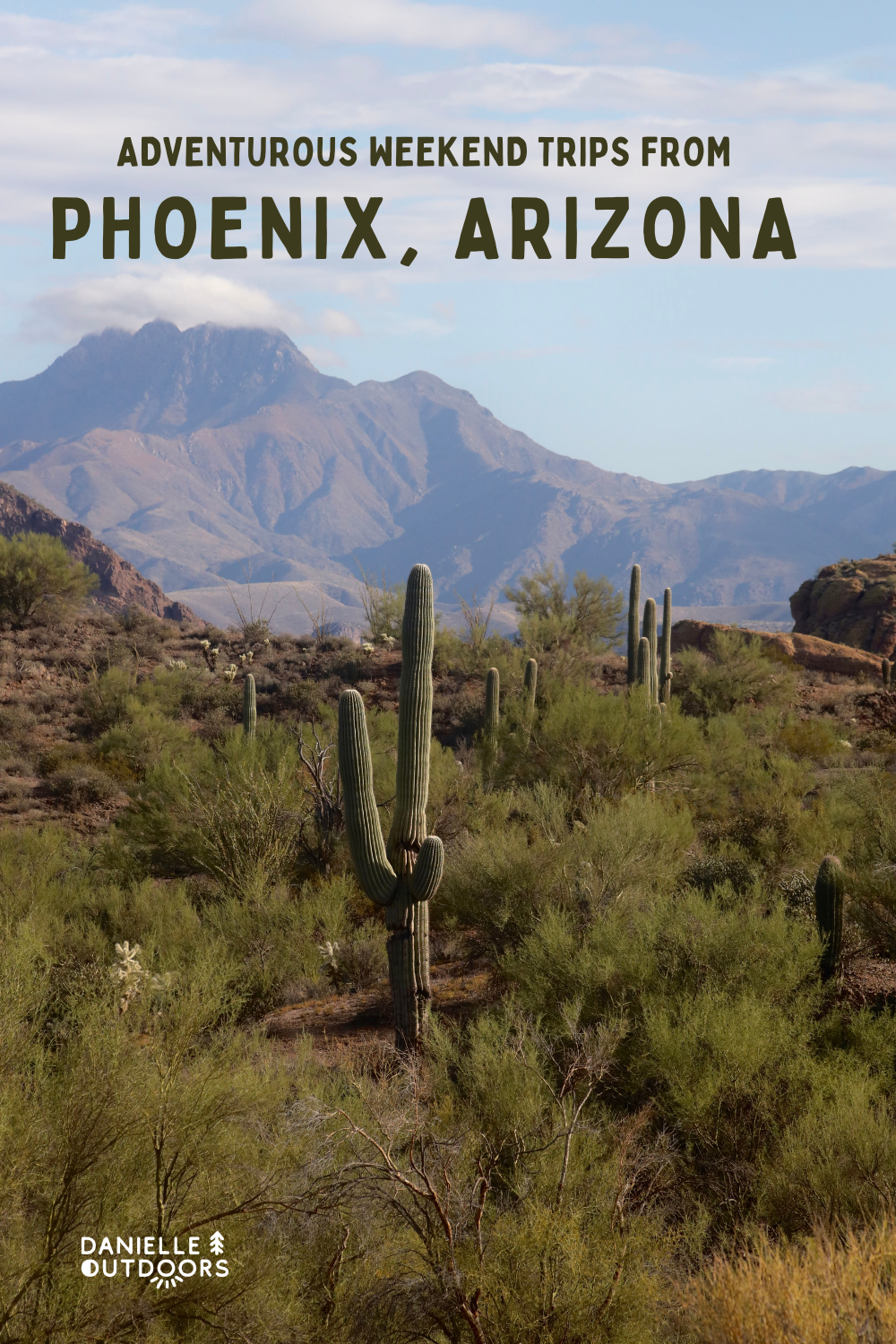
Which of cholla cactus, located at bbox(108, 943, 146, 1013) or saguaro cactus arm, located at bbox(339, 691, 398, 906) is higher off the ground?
saguaro cactus arm, located at bbox(339, 691, 398, 906)

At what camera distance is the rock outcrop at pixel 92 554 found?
2963 inches

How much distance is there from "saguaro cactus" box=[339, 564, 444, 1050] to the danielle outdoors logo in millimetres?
3749

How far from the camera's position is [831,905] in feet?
26.7

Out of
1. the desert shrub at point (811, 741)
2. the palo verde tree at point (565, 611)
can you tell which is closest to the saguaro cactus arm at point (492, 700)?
the desert shrub at point (811, 741)

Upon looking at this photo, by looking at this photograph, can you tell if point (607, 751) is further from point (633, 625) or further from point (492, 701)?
point (633, 625)

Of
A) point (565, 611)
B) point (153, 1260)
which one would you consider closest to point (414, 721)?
point (153, 1260)

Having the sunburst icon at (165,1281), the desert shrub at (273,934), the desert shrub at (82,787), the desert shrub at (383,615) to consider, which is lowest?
the desert shrub at (82,787)

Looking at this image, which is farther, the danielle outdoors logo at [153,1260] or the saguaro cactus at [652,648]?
the saguaro cactus at [652,648]

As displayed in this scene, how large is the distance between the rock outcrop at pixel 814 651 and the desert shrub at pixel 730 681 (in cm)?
382

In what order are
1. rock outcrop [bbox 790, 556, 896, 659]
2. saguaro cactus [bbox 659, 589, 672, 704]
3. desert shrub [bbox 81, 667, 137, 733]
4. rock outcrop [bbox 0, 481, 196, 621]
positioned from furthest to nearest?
rock outcrop [bbox 0, 481, 196, 621]
rock outcrop [bbox 790, 556, 896, 659]
saguaro cactus [bbox 659, 589, 672, 704]
desert shrub [bbox 81, 667, 137, 733]

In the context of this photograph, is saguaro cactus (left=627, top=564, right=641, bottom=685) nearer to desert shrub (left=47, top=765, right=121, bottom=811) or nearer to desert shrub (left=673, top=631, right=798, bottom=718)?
desert shrub (left=673, top=631, right=798, bottom=718)

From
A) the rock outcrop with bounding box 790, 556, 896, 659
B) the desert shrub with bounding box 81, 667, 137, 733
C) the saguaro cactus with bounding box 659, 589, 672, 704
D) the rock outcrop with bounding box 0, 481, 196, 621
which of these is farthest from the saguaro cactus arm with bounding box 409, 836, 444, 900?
the rock outcrop with bounding box 0, 481, 196, 621

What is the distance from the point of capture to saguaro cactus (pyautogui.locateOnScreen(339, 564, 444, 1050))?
25.7ft

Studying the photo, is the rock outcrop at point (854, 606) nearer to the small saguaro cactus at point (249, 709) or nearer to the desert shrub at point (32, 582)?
the small saguaro cactus at point (249, 709)
